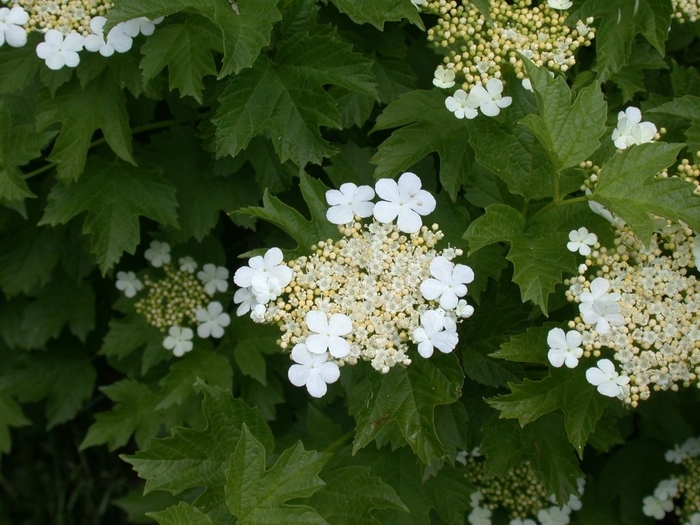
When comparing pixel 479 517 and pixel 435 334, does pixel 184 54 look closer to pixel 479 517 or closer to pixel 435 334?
pixel 435 334

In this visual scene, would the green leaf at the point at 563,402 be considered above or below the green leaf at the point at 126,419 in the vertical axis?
above

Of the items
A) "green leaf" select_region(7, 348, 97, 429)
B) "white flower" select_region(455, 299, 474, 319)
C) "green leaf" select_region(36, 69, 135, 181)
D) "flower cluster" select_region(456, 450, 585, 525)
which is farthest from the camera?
"green leaf" select_region(7, 348, 97, 429)

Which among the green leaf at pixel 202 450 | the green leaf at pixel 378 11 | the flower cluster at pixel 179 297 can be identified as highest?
the green leaf at pixel 378 11

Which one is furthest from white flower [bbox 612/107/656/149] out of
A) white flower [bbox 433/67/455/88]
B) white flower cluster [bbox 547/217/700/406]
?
white flower [bbox 433/67/455/88]

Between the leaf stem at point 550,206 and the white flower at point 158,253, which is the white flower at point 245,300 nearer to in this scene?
the leaf stem at point 550,206

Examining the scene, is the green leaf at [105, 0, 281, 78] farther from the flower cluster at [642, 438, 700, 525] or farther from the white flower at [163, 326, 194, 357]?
the flower cluster at [642, 438, 700, 525]

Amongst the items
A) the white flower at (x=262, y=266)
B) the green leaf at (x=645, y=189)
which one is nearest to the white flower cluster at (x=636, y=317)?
the green leaf at (x=645, y=189)

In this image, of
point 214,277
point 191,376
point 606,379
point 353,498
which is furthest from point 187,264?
point 606,379
